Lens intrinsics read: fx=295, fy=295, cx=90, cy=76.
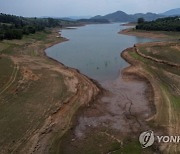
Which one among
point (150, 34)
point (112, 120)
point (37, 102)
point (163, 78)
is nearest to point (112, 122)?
point (112, 120)

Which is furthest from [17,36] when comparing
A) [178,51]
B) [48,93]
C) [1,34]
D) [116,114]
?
[116,114]

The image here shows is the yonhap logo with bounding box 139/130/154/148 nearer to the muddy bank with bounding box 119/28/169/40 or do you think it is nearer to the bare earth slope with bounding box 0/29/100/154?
→ the bare earth slope with bounding box 0/29/100/154

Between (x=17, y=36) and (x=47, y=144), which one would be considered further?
(x=17, y=36)

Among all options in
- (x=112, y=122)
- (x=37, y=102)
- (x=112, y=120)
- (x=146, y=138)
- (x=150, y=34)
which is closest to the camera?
(x=146, y=138)

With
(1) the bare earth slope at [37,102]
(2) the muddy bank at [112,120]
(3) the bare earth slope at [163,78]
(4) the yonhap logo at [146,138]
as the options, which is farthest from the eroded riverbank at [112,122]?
(1) the bare earth slope at [37,102]

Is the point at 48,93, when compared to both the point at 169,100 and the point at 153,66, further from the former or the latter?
the point at 153,66

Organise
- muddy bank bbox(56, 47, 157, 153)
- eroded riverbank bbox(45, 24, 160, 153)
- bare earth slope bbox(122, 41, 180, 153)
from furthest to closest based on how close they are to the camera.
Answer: bare earth slope bbox(122, 41, 180, 153) < muddy bank bbox(56, 47, 157, 153) < eroded riverbank bbox(45, 24, 160, 153)

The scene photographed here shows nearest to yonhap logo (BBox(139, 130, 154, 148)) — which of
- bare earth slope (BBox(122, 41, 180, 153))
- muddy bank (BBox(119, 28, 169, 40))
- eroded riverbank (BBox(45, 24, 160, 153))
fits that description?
eroded riverbank (BBox(45, 24, 160, 153))

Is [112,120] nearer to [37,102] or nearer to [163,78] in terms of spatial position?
[37,102]
